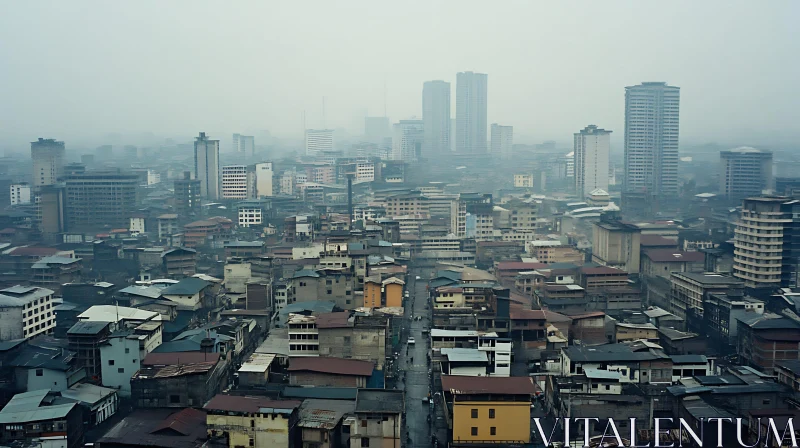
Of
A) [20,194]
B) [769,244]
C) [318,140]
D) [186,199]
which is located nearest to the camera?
[769,244]

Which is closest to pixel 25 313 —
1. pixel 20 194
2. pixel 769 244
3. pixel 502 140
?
pixel 769 244

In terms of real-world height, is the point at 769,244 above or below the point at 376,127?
below

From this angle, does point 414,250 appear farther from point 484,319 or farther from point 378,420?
point 378,420

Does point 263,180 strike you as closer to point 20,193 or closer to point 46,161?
point 46,161

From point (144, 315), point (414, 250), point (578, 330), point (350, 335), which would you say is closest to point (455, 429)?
point (350, 335)

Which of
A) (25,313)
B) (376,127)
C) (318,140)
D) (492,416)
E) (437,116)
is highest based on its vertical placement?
(437,116)

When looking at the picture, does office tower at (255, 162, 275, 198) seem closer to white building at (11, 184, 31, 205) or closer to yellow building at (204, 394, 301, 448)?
white building at (11, 184, 31, 205)

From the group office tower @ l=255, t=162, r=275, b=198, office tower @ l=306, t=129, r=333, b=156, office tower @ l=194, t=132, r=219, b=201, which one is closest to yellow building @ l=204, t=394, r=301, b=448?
office tower @ l=194, t=132, r=219, b=201
